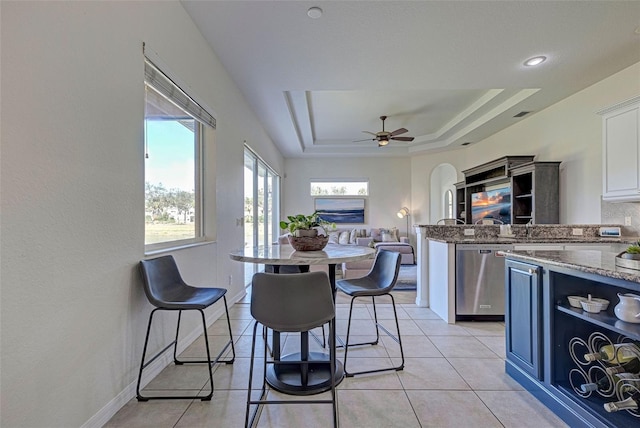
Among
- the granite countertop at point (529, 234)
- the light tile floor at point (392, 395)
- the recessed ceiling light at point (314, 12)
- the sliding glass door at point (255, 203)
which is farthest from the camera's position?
the sliding glass door at point (255, 203)

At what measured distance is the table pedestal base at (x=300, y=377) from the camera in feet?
5.94

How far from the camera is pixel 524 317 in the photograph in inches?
72.7

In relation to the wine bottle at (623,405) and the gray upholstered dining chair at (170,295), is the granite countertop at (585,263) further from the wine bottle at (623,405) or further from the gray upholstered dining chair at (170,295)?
the gray upholstered dining chair at (170,295)

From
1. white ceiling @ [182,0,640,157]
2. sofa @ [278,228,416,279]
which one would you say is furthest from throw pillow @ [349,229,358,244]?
white ceiling @ [182,0,640,157]

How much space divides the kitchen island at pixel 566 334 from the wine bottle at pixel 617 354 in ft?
0.16

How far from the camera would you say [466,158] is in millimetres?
6887

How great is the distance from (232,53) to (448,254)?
298 centimetres

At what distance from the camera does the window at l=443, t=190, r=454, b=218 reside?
8.22 m

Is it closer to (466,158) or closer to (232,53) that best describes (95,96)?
(232,53)

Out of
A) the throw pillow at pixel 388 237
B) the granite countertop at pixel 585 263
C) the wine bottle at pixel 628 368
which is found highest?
the granite countertop at pixel 585 263

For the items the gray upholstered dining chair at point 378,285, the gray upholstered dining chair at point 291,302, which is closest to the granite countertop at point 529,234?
the gray upholstered dining chair at point 378,285

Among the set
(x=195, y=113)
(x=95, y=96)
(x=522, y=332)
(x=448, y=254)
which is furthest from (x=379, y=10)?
(x=522, y=332)

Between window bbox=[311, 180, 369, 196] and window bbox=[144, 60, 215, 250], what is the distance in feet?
17.6

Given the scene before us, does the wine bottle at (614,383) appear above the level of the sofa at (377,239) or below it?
below
